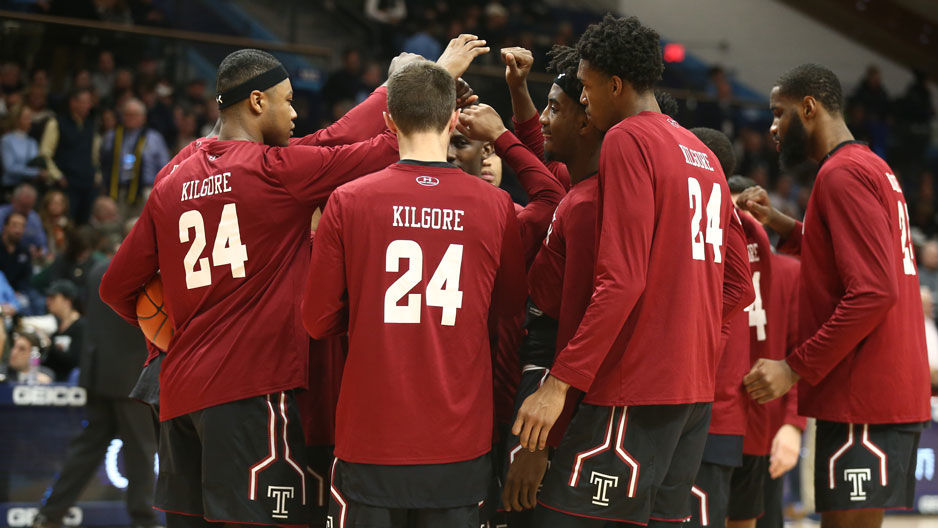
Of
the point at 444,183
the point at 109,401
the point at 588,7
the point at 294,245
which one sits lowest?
the point at 109,401

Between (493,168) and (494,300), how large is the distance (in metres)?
1.22

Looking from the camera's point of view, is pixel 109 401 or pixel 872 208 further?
pixel 109 401

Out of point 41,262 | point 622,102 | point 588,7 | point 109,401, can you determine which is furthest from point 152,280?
point 588,7

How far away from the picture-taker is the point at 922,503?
28.7 ft

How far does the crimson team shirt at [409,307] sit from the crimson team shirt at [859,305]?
1.53m

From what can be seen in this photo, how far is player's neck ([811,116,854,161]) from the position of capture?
13.8 ft

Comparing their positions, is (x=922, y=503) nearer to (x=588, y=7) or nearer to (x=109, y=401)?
(x=109, y=401)

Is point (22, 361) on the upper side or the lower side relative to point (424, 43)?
lower

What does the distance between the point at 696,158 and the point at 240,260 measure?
169 cm

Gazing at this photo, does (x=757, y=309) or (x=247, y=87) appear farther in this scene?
(x=757, y=309)

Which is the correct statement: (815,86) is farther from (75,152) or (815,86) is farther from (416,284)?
(75,152)

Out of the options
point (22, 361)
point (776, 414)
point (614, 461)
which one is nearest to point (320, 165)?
point (614, 461)

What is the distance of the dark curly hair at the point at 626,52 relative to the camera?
3387 mm

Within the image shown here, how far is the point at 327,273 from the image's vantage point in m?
3.27
